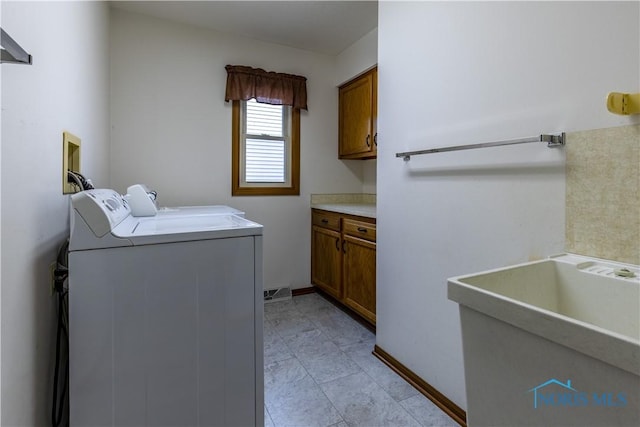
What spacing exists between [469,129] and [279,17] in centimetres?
194

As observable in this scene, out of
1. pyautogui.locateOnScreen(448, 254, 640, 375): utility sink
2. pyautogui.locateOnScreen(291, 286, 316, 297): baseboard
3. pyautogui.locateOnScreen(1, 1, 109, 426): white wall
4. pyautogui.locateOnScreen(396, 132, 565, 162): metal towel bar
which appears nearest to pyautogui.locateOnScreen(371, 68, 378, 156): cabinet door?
pyautogui.locateOnScreen(396, 132, 565, 162): metal towel bar

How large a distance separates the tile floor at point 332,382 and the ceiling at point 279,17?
2.50m

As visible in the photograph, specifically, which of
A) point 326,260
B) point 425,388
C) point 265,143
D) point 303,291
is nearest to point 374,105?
point 265,143

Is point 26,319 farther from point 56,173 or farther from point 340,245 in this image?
point 340,245

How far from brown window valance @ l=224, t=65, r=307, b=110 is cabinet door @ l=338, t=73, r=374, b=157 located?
429 millimetres

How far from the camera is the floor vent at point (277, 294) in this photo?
3.14m

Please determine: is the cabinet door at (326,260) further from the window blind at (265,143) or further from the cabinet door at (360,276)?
the window blind at (265,143)

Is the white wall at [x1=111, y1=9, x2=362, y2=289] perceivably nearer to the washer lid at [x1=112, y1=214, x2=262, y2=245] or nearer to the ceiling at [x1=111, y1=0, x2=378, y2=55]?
the ceiling at [x1=111, y1=0, x2=378, y2=55]

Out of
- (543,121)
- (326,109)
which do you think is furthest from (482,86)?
(326,109)

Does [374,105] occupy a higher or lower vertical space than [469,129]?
higher

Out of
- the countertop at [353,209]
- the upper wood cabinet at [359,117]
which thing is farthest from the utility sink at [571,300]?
the upper wood cabinet at [359,117]

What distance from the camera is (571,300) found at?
964 mm

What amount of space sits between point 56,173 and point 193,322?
0.80 meters

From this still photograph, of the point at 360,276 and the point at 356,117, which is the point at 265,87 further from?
the point at 360,276
